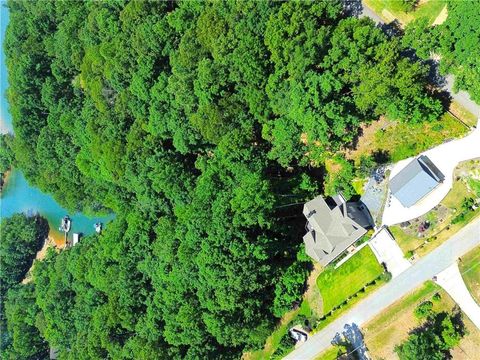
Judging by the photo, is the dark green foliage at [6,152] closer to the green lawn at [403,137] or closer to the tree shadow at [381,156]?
the green lawn at [403,137]

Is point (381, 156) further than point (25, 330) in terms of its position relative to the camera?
No

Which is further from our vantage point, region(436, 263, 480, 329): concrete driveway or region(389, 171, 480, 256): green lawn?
region(389, 171, 480, 256): green lawn

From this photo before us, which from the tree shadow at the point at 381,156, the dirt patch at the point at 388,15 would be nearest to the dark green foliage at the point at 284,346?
the tree shadow at the point at 381,156

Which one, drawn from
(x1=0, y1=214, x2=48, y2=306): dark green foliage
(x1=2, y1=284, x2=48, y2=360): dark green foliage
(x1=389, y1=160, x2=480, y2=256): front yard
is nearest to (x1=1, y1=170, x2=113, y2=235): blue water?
(x1=0, y1=214, x2=48, y2=306): dark green foliage

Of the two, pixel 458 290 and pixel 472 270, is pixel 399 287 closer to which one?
pixel 458 290

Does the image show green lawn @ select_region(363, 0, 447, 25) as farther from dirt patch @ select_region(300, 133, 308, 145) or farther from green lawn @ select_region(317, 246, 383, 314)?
green lawn @ select_region(317, 246, 383, 314)

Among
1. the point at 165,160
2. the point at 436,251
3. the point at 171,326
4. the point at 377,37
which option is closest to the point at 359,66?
the point at 377,37

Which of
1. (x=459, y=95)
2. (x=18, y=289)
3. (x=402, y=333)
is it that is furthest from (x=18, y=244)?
(x=459, y=95)
